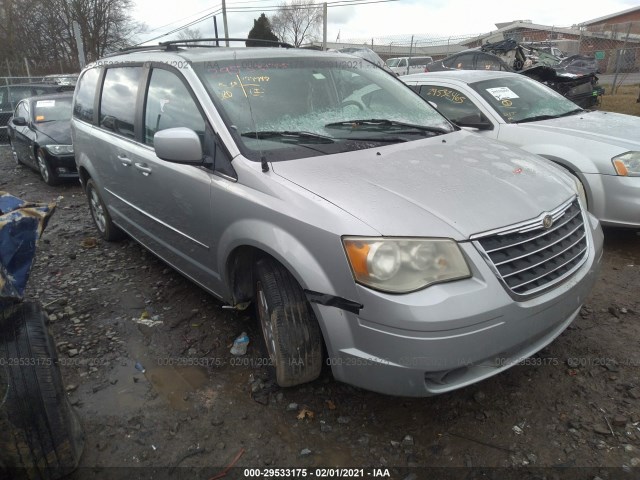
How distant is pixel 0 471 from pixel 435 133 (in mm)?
2942

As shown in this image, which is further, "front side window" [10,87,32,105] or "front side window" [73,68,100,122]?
"front side window" [10,87,32,105]

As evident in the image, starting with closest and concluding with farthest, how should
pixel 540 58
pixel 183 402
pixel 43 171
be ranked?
pixel 183 402, pixel 43 171, pixel 540 58

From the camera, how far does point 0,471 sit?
193 centimetres

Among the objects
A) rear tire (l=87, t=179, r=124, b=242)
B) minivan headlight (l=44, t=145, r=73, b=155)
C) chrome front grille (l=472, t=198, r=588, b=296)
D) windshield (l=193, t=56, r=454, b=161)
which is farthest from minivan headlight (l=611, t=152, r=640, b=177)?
minivan headlight (l=44, t=145, r=73, b=155)

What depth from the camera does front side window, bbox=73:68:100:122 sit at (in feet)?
14.6

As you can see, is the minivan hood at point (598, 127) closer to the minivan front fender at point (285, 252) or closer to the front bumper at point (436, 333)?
the front bumper at point (436, 333)

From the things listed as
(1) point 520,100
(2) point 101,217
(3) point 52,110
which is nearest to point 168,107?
(2) point 101,217

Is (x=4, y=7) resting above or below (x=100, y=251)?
above

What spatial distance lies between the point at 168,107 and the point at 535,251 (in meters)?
2.43

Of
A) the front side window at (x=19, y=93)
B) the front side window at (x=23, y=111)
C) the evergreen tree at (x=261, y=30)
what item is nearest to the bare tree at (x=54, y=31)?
the evergreen tree at (x=261, y=30)

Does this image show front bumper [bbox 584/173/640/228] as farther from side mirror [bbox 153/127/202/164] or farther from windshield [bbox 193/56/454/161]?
side mirror [bbox 153/127/202/164]

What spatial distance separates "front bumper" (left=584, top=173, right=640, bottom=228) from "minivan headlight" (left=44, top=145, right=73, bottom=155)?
7203mm

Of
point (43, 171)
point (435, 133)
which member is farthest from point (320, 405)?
point (43, 171)

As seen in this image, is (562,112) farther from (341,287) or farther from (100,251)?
(100,251)
